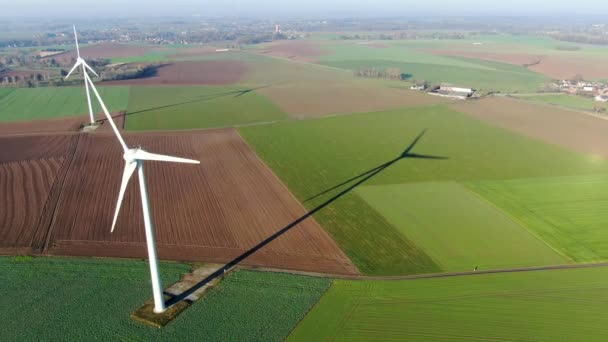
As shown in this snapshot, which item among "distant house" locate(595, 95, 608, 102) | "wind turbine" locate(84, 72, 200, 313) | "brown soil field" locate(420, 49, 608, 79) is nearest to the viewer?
"wind turbine" locate(84, 72, 200, 313)

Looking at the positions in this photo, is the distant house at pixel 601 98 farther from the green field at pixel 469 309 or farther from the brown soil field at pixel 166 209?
the brown soil field at pixel 166 209

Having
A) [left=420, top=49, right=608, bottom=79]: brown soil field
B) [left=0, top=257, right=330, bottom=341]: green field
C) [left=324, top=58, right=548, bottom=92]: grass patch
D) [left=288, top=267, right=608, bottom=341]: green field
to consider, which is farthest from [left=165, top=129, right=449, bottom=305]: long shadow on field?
[left=420, top=49, right=608, bottom=79]: brown soil field

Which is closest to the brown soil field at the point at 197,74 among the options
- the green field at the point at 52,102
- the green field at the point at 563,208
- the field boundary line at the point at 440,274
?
the green field at the point at 52,102

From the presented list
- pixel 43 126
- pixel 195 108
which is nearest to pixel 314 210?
pixel 195 108

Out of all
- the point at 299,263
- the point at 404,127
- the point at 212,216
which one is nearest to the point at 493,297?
the point at 299,263

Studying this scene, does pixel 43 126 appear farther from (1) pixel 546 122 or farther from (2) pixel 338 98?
(1) pixel 546 122

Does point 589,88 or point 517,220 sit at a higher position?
point 589,88

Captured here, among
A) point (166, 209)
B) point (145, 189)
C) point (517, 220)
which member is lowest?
point (517, 220)

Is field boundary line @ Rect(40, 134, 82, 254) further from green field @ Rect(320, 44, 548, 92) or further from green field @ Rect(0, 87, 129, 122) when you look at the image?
green field @ Rect(320, 44, 548, 92)
